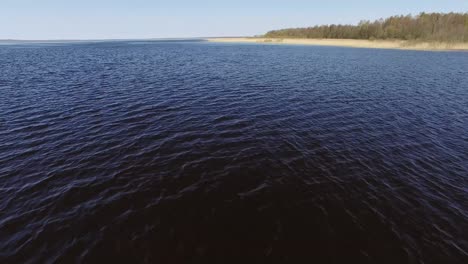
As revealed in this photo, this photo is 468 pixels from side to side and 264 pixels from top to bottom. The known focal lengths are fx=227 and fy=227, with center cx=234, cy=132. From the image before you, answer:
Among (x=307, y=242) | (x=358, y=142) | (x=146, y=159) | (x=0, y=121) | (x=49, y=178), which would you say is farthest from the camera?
(x=0, y=121)

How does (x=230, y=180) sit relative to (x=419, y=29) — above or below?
below

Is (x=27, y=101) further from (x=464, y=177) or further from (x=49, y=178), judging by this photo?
(x=464, y=177)

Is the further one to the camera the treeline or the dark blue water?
the treeline

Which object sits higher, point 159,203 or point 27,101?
point 27,101

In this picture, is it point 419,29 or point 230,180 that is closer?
point 230,180

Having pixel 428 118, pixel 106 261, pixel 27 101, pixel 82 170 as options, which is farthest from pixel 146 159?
pixel 428 118

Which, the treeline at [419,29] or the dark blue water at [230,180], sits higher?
the treeline at [419,29]

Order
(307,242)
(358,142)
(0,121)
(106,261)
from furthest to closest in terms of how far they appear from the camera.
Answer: (0,121) → (358,142) → (307,242) → (106,261)

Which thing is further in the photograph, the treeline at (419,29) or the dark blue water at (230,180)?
the treeline at (419,29)
